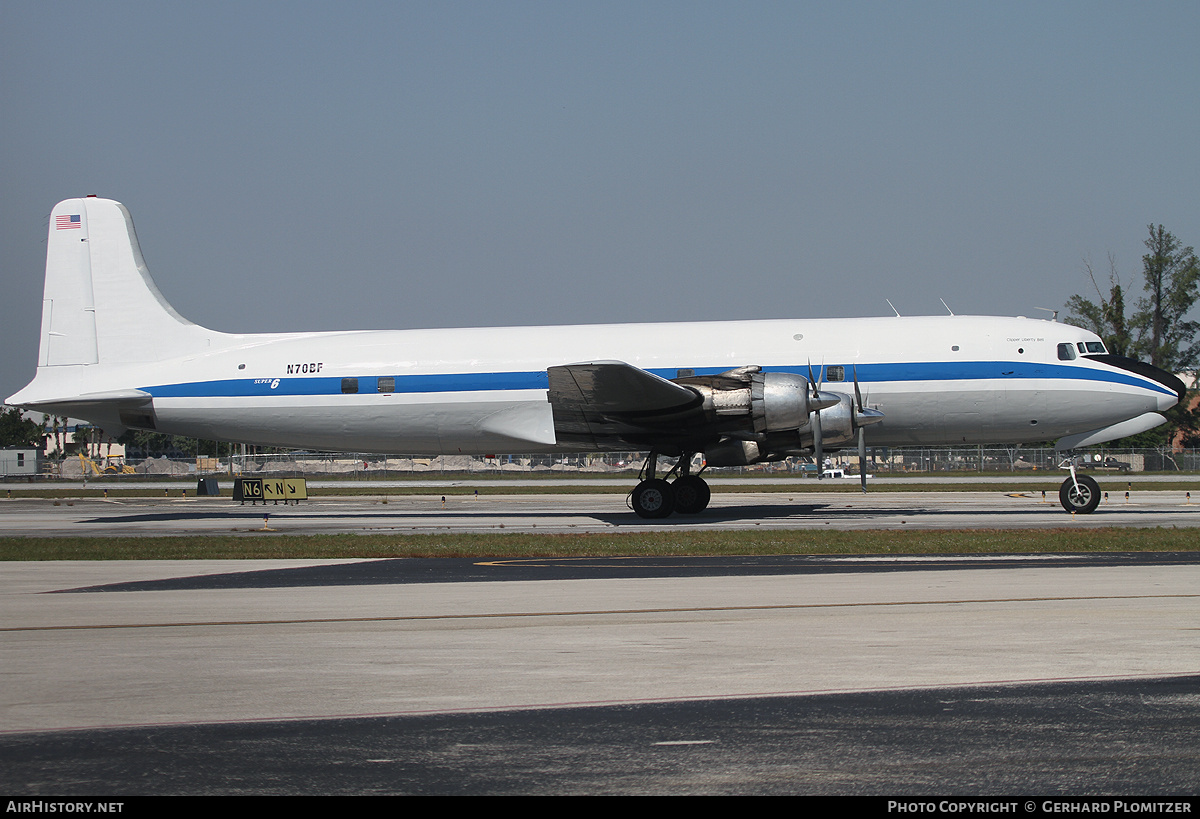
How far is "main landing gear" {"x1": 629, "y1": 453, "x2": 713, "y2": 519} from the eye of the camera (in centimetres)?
2464

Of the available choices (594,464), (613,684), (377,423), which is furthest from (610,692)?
(594,464)

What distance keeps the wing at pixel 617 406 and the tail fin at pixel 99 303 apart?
454 inches

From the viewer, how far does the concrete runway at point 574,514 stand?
23188 millimetres

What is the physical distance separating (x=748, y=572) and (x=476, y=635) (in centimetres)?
586

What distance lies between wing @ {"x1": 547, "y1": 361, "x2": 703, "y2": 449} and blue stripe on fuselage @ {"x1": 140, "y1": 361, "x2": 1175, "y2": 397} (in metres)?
1.71

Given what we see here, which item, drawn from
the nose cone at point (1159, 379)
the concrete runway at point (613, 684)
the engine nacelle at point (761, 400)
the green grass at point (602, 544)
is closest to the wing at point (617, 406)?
the engine nacelle at point (761, 400)

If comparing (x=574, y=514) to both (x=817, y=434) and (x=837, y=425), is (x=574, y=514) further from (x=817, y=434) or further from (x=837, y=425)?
(x=837, y=425)

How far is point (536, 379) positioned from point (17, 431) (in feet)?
408

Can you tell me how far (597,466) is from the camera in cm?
7488

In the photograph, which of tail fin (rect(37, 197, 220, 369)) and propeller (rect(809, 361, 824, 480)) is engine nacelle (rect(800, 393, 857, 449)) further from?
tail fin (rect(37, 197, 220, 369))

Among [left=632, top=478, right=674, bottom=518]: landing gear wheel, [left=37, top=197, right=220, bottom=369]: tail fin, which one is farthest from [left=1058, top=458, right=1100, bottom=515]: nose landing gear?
[left=37, top=197, right=220, bottom=369]: tail fin

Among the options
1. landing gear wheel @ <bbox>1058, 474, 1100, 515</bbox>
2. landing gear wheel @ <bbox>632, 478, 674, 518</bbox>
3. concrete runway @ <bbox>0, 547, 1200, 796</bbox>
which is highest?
landing gear wheel @ <bbox>632, 478, 674, 518</bbox>

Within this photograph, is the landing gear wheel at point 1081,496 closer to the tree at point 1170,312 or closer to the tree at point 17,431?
the tree at point 1170,312

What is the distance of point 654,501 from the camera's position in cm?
2464
